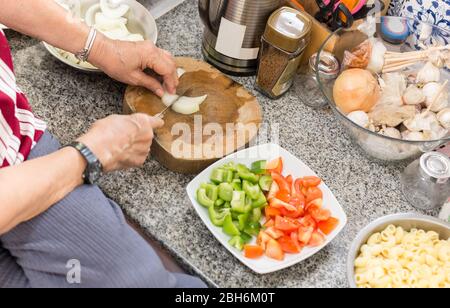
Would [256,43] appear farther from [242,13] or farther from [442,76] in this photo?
[442,76]

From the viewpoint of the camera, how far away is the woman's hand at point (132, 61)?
46.0 inches

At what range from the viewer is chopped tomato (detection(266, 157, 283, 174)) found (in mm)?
1141

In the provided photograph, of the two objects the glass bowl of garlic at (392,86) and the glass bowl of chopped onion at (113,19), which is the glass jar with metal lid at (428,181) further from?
the glass bowl of chopped onion at (113,19)

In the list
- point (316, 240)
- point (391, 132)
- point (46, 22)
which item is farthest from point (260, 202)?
point (46, 22)

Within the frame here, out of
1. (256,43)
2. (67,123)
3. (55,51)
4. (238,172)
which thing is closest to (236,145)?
(238,172)

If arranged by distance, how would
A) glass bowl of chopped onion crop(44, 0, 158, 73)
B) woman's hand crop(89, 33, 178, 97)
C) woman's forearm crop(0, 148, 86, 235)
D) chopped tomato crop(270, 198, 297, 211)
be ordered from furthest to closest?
glass bowl of chopped onion crop(44, 0, 158, 73)
woman's hand crop(89, 33, 178, 97)
chopped tomato crop(270, 198, 297, 211)
woman's forearm crop(0, 148, 86, 235)

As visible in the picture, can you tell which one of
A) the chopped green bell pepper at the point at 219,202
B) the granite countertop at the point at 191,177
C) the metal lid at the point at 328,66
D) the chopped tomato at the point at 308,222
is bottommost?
the granite countertop at the point at 191,177

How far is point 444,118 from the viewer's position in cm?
120

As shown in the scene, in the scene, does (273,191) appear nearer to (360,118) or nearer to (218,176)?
(218,176)

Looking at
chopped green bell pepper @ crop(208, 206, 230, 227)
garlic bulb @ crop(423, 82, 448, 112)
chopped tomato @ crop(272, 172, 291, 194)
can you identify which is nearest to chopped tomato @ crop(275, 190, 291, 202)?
chopped tomato @ crop(272, 172, 291, 194)

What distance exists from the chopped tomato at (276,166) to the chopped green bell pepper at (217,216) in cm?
15

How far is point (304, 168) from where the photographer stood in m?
1.16

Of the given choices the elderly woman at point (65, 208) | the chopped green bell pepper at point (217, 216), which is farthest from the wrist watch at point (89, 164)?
the chopped green bell pepper at point (217, 216)

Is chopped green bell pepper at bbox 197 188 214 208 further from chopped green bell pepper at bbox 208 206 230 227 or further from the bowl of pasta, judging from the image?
the bowl of pasta
